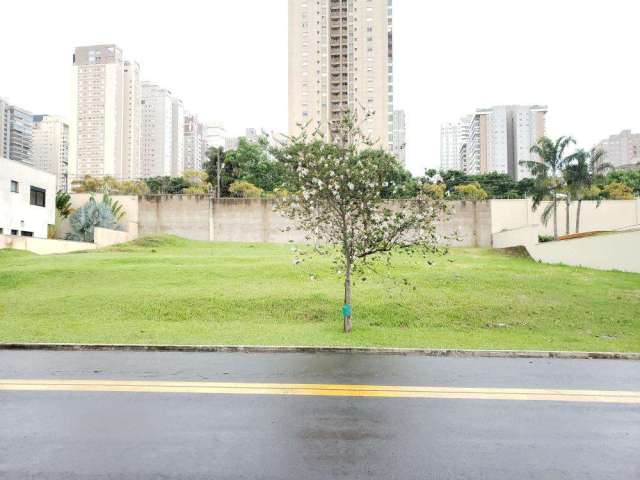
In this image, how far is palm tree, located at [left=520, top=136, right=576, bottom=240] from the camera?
39.7 m

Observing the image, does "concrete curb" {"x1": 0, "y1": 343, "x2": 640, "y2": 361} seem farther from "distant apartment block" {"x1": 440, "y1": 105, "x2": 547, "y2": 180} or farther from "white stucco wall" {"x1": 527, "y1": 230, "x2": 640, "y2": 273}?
"distant apartment block" {"x1": 440, "y1": 105, "x2": 547, "y2": 180}

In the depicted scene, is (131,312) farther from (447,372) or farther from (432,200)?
(447,372)

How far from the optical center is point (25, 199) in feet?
126

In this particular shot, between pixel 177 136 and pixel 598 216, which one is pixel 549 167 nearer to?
pixel 598 216

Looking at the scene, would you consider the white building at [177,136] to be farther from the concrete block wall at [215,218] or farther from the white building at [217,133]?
the concrete block wall at [215,218]

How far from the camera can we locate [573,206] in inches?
1737

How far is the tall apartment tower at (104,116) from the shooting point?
387ft

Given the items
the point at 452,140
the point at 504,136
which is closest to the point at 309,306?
the point at 504,136

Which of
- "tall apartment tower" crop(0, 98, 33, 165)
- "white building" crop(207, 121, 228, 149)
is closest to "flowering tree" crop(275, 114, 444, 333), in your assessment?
"tall apartment tower" crop(0, 98, 33, 165)

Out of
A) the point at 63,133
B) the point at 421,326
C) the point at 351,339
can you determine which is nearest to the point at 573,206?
the point at 421,326

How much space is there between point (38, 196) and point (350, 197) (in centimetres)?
3369

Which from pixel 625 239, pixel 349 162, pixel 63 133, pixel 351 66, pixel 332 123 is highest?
pixel 351 66

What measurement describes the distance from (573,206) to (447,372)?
130 feet

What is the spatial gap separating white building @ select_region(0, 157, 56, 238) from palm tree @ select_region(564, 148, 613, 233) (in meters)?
38.1
